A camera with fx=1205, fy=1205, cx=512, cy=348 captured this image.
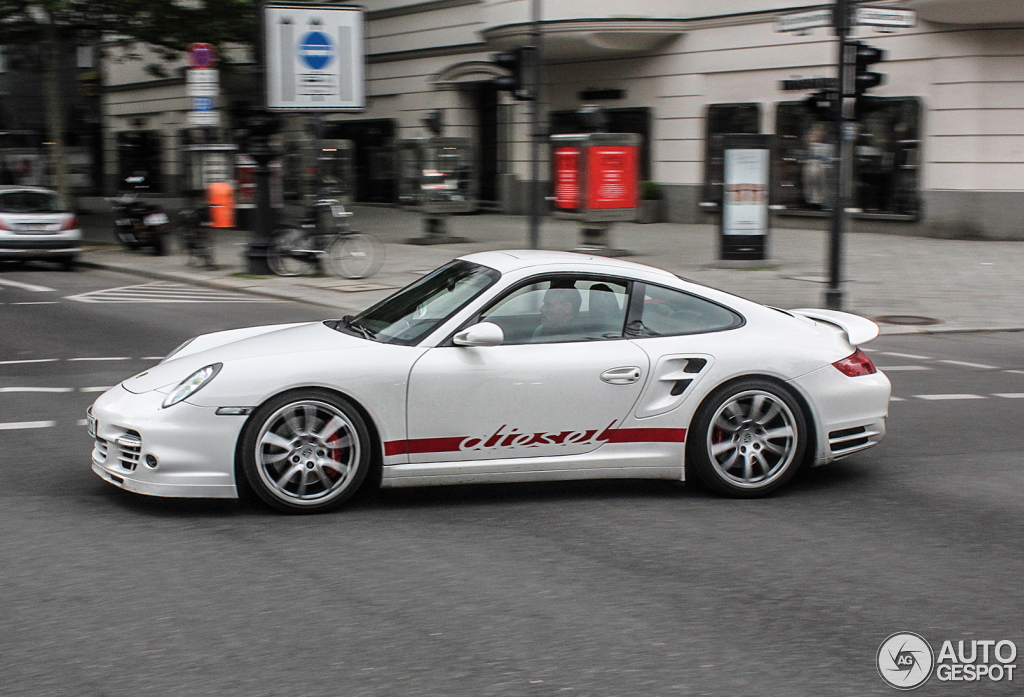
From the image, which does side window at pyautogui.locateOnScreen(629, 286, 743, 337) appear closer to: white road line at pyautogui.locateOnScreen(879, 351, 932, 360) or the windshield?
the windshield

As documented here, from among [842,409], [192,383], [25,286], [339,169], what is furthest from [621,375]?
[339,169]

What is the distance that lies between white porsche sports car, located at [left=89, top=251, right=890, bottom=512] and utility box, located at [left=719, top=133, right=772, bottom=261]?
40.8 feet

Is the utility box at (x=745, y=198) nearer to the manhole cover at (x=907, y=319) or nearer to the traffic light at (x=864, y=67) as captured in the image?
the traffic light at (x=864, y=67)

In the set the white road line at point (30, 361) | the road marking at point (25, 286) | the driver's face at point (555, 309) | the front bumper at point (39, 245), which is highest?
the driver's face at point (555, 309)

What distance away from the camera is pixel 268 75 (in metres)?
18.0

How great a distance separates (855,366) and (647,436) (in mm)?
1226

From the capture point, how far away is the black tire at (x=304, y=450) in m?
5.48

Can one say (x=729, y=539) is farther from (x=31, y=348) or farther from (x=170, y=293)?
(x=170, y=293)

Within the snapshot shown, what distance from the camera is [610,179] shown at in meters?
20.1

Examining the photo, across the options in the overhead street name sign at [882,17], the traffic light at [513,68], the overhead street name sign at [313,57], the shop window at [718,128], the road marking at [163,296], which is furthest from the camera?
the shop window at [718,128]

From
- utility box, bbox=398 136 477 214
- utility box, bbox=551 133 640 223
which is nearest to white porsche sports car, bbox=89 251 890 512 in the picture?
utility box, bbox=551 133 640 223

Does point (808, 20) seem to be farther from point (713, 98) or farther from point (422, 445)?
point (713, 98)

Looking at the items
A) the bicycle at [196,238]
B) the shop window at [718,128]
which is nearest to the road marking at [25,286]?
the bicycle at [196,238]

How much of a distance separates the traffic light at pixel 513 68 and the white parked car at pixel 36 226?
28.0 ft
